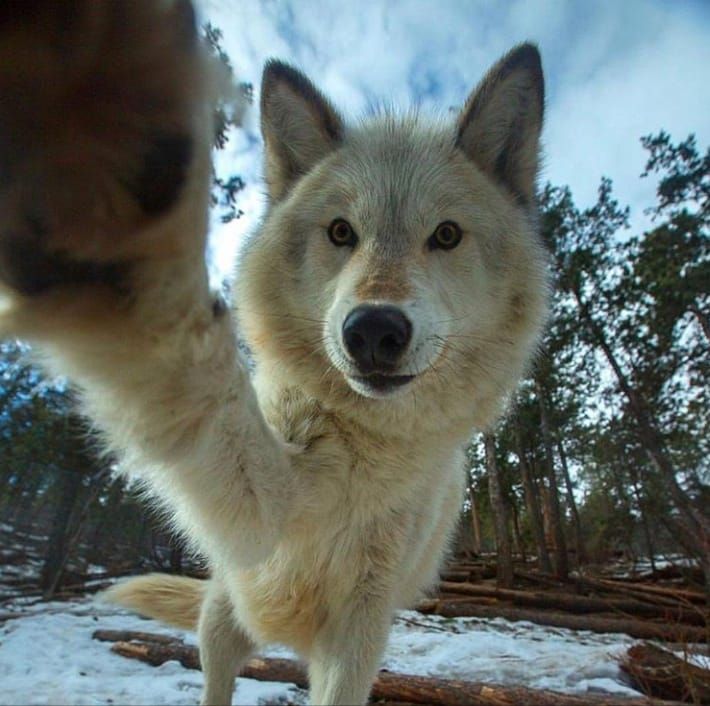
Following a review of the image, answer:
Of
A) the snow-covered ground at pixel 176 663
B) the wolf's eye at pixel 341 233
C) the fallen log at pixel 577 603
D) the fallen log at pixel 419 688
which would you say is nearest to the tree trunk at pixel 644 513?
the fallen log at pixel 577 603

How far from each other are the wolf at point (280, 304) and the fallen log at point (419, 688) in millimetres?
1202

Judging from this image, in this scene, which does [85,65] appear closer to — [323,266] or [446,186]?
[323,266]

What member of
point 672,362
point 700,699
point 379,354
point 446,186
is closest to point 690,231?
point 672,362

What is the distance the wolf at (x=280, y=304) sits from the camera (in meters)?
0.73

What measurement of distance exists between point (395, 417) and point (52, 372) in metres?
1.28

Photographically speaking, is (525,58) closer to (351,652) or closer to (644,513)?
(351,652)

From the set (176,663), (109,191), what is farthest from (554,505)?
(109,191)

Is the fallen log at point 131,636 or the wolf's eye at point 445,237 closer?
the wolf's eye at point 445,237

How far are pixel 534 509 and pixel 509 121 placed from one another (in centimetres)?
1773

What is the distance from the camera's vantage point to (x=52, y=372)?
1.07 metres

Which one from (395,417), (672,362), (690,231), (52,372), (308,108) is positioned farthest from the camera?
(672,362)

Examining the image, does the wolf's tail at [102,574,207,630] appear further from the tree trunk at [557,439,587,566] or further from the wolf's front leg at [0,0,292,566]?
the tree trunk at [557,439,587,566]

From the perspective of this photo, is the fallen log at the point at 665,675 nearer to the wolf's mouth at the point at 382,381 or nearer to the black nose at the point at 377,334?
the wolf's mouth at the point at 382,381

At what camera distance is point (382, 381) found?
1.82 m
